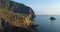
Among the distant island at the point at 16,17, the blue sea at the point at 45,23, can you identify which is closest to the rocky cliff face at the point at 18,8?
the distant island at the point at 16,17

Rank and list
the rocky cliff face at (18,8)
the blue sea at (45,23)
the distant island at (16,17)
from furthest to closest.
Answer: the blue sea at (45,23) < the rocky cliff face at (18,8) < the distant island at (16,17)

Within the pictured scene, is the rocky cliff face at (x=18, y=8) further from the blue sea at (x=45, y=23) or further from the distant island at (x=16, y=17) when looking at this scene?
the blue sea at (x=45, y=23)

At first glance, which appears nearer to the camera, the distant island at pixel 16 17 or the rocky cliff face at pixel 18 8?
the distant island at pixel 16 17

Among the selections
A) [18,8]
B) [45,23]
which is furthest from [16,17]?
[45,23]

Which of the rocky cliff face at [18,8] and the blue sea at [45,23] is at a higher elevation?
the rocky cliff face at [18,8]

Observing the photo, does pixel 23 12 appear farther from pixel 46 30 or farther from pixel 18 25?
pixel 46 30

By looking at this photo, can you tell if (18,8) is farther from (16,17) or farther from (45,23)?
(45,23)

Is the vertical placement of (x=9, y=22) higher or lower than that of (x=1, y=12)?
lower

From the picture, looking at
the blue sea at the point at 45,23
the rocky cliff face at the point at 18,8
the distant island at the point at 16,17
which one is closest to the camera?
the distant island at the point at 16,17

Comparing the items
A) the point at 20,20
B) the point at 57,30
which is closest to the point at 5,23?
the point at 20,20
